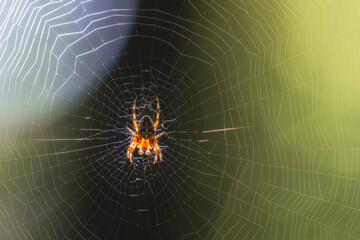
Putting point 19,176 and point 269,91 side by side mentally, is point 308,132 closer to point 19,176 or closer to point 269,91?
point 269,91

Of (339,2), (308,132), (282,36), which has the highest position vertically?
(339,2)

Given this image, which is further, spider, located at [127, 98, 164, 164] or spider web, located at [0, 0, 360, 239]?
spider, located at [127, 98, 164, 164]

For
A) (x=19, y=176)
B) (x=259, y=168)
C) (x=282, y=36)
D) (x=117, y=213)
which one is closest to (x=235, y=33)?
(x=282, y=36)

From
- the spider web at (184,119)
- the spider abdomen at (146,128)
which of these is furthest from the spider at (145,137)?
the spider web at (184,119)

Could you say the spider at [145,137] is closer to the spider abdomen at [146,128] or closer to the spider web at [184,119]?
the spider abdomen at [146,128]

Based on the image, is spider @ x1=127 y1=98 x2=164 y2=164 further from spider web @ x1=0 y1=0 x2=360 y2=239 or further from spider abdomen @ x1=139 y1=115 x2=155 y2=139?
spider web @ x1=0 y1=0 x2=360 y2=239

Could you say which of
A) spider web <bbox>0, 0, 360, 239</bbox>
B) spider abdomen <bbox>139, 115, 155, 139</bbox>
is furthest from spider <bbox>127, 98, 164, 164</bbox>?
spider web <bbox>0, 0, 360, 239</bbox>
